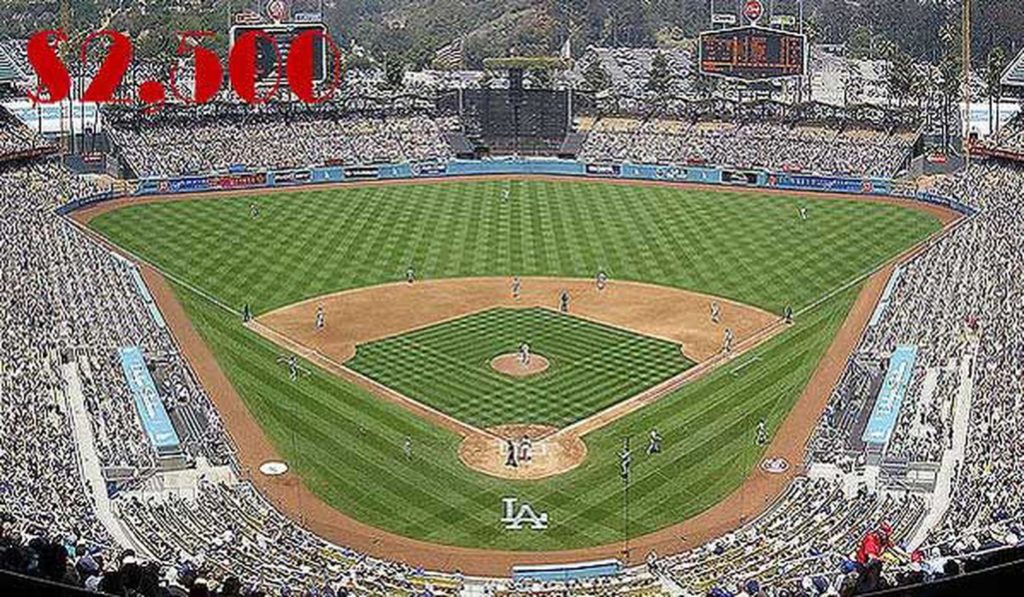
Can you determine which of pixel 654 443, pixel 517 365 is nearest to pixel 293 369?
pixel 517 365

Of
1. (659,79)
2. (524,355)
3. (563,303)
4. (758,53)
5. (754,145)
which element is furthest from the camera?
(659,79)

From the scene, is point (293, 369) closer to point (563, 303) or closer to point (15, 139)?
point (563, 303)

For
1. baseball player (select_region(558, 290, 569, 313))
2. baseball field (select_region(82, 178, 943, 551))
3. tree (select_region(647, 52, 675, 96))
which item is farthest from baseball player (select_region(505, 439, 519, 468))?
tree (select_region(647, 52, 675, 96))

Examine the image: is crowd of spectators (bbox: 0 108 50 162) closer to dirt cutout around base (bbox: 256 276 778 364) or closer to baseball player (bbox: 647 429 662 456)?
dirt cutout around base (bbox: 256 276 778 364)

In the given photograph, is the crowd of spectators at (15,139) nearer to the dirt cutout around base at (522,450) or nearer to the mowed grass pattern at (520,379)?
the mowed grass pattern at (520,379)

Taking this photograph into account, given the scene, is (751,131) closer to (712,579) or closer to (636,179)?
(636,179)
